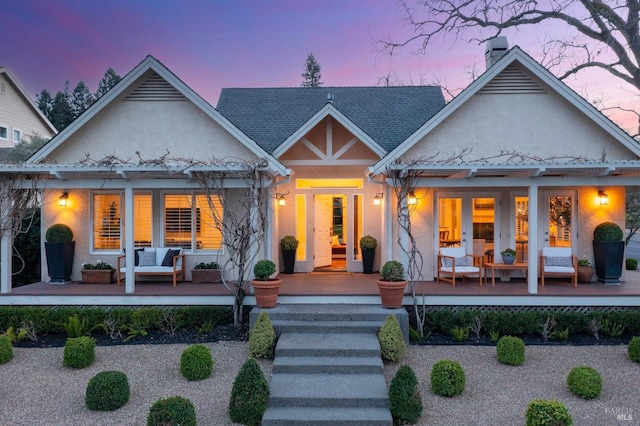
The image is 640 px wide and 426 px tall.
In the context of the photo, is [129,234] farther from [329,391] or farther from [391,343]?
[391,343]

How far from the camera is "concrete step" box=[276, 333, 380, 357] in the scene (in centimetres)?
698

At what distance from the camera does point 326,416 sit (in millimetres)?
5512

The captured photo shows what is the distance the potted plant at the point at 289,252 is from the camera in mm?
12023

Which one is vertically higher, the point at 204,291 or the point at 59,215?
the point at 59,215

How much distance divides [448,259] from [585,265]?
328 cm

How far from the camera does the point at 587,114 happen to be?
10.3 meters

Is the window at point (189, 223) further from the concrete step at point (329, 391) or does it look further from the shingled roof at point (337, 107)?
the concrete step at point (329, 391)

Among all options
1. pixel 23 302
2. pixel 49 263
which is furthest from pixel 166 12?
pixel 23 302

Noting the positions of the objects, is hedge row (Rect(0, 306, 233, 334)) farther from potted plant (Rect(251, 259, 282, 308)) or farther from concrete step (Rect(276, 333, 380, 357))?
concrete step (Rect(276, 333, 380, 357))

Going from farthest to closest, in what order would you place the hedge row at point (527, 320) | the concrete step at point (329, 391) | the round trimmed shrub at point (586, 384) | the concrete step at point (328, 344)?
the hedge row at point (527, 320) → the concrete step at point (328, 344) → the round trimmed shrub at point (586, 384) → the concrete step at point (329, 391)

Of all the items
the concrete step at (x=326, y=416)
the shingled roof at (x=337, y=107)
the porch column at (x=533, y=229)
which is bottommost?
the concrete step at (x=326, y=416)

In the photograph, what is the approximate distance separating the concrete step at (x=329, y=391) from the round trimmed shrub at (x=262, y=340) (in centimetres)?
88

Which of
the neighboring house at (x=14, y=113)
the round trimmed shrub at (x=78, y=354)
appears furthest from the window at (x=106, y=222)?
the neighboring house at (x=14, y=113)

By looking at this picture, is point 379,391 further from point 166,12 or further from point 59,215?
point 166,12
